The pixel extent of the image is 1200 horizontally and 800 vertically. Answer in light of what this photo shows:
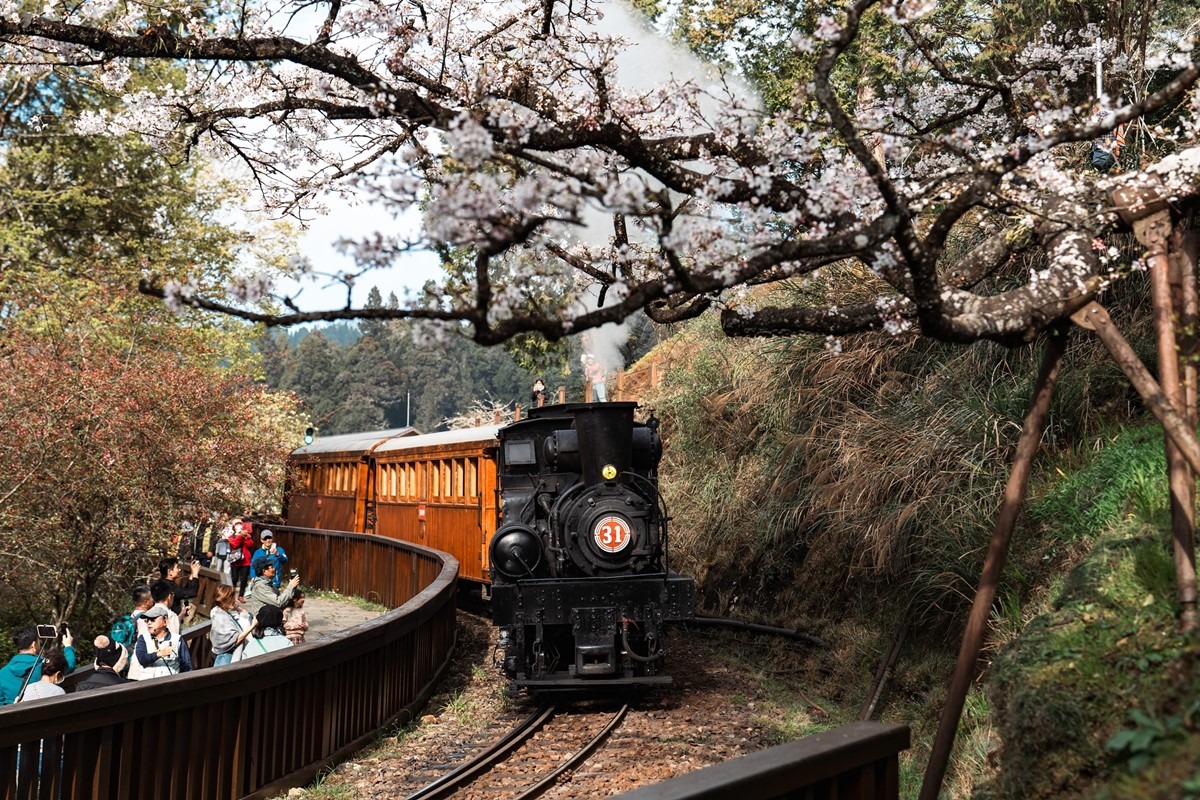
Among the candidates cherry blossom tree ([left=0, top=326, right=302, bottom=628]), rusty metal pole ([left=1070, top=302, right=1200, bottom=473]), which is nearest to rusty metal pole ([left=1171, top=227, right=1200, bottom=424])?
rusty metal pole ([left=1070, top=302, right=1200, bottom=473])

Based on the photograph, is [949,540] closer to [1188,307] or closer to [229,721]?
[1188,307]

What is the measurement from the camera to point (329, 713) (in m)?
8.22

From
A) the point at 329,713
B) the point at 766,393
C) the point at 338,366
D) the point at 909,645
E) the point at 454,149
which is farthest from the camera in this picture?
the point at 338,366

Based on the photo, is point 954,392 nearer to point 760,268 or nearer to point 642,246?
point 642,246

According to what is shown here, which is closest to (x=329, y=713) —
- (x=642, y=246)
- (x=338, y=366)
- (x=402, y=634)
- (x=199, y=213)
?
(x=402, y=634)

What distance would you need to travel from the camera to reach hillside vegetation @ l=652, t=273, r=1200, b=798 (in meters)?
5.09

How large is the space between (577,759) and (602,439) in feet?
10.8

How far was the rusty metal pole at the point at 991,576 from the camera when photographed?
6.08 meters

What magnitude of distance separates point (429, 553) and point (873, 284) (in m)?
7.17

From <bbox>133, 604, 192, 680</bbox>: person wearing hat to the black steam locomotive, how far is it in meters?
3.13

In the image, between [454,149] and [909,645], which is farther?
[909,645]

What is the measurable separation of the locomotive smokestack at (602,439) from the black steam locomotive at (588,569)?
1cm

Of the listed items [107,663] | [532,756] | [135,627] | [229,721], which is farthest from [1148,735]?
[135,627]

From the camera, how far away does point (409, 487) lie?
715 inches
